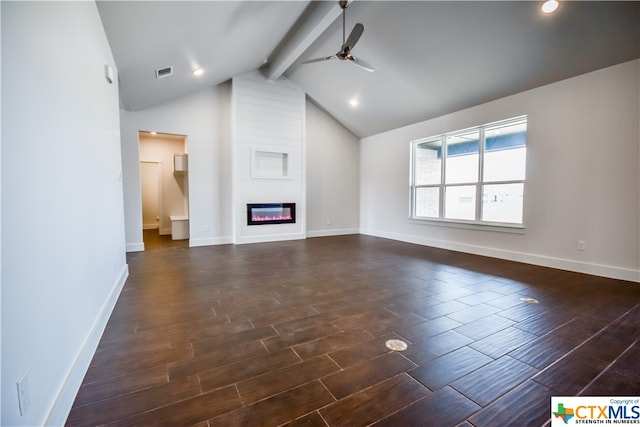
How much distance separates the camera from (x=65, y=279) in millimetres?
1497

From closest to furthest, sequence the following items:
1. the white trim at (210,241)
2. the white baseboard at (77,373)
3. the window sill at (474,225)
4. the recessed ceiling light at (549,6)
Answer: the white baseboard at (77,373), the recessed ceiling light at (549,6), the window sill at (474,225), the white trim at (210,241)

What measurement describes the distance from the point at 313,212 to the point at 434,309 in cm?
490

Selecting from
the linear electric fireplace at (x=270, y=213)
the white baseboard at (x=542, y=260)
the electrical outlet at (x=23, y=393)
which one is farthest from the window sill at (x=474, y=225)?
the electrical outlet at (x=23, y=393)

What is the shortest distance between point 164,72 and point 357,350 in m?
4.51

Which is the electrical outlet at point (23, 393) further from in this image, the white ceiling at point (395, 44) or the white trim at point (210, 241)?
the white trim at point (210, 241)

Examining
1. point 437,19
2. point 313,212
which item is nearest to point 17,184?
point 437,19

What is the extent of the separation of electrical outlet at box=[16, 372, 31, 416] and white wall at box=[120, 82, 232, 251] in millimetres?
4842

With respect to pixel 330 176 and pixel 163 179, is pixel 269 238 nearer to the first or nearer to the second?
pixel 330 176

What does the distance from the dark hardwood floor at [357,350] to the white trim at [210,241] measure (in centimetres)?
222

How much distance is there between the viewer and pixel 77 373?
1.52m

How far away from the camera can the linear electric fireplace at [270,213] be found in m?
6.15

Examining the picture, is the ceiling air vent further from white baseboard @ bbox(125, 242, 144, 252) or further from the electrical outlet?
the electrical outlet

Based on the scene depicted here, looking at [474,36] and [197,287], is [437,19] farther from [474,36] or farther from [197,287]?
[197,287]

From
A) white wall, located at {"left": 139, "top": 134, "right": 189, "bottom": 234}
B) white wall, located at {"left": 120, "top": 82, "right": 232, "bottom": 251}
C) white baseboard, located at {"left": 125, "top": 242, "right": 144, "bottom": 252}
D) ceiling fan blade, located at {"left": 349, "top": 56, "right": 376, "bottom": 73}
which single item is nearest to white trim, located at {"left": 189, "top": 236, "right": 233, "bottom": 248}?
white wall, located at {"left": 120, "top": 82, "right": 232, "bottom": 251}
